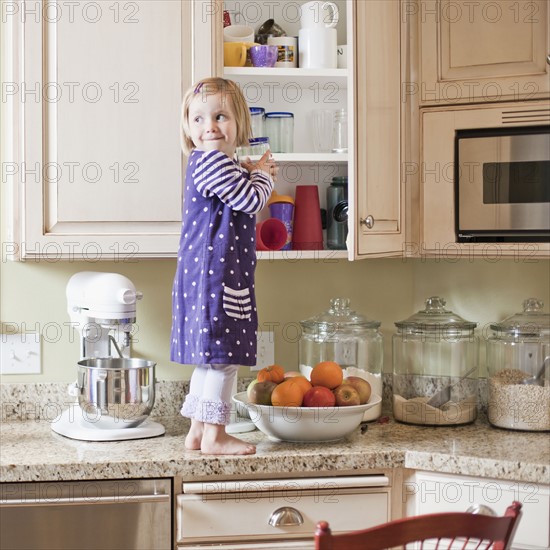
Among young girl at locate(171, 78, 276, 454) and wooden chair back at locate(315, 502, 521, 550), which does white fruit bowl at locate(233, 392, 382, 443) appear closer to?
young girl at locate(171, 78, 276, 454)

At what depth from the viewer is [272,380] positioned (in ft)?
6.89

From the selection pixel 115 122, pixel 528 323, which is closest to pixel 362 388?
pixel 528 323

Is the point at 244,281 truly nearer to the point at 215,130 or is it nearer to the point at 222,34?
the point at 215,130

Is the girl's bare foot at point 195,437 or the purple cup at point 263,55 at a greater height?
the purple cup at point 263,55

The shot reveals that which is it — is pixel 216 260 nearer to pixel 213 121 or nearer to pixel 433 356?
pixel 213 121

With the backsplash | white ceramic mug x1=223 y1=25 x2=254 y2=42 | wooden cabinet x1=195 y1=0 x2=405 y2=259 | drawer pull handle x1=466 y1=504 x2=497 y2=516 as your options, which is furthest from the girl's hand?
drawer pull handle x1=466 y1=504 x2=497 y2=516

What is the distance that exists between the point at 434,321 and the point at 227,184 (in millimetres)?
753

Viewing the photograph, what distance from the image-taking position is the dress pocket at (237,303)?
1.92m

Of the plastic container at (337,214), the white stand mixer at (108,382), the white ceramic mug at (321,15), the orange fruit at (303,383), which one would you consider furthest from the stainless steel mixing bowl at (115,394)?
the white ceramic mug at (321,15)

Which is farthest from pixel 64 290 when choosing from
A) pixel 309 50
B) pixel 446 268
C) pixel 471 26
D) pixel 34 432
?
pixel 471 26

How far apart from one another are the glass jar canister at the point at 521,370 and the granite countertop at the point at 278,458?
0.26ft

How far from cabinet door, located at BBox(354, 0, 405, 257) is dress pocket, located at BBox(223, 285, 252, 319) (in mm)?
273

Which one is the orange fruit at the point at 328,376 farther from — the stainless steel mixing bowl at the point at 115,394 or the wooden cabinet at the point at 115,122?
the stainless steel mixing bowl at the point at 115,394

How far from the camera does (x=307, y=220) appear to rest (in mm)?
2336
